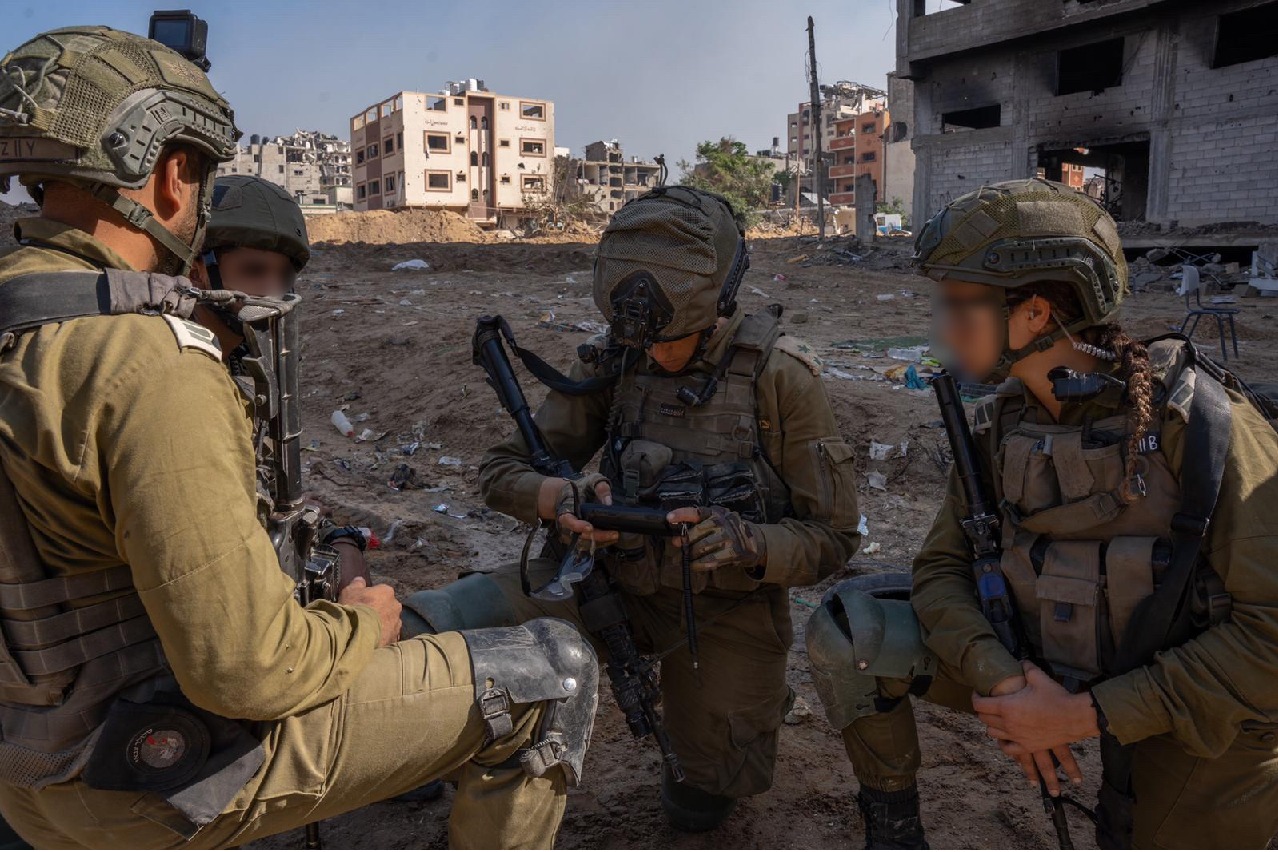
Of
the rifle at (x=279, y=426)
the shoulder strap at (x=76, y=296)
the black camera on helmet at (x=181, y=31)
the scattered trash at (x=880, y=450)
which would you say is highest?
the black camera on helmet at (x=181, y=31)

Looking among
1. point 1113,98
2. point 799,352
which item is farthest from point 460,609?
point 1113,98

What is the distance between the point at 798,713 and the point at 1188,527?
2.08 m

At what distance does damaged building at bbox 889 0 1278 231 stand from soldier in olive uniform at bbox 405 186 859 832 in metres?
21.1

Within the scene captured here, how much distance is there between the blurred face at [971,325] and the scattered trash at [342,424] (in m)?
7.27

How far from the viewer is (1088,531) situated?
101 inches

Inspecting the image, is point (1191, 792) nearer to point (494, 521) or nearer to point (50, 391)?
point (50, 391)

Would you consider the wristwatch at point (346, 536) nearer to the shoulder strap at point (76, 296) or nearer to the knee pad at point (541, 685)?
the knee pad at point (541, 685)

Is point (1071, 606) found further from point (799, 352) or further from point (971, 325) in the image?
point (799, 352)

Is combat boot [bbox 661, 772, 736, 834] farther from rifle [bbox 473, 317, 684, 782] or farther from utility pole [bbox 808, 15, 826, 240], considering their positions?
utility pole [bbox 808, 15, 826, 240]

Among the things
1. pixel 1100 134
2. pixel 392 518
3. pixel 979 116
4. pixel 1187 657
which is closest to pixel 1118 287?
pixel 1187 657

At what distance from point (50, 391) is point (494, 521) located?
4.89 metres

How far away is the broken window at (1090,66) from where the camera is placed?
920 inches

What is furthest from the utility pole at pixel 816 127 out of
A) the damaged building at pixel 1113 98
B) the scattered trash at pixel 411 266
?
the scattered trash at pixel 411 266

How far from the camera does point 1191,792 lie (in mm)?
2400
